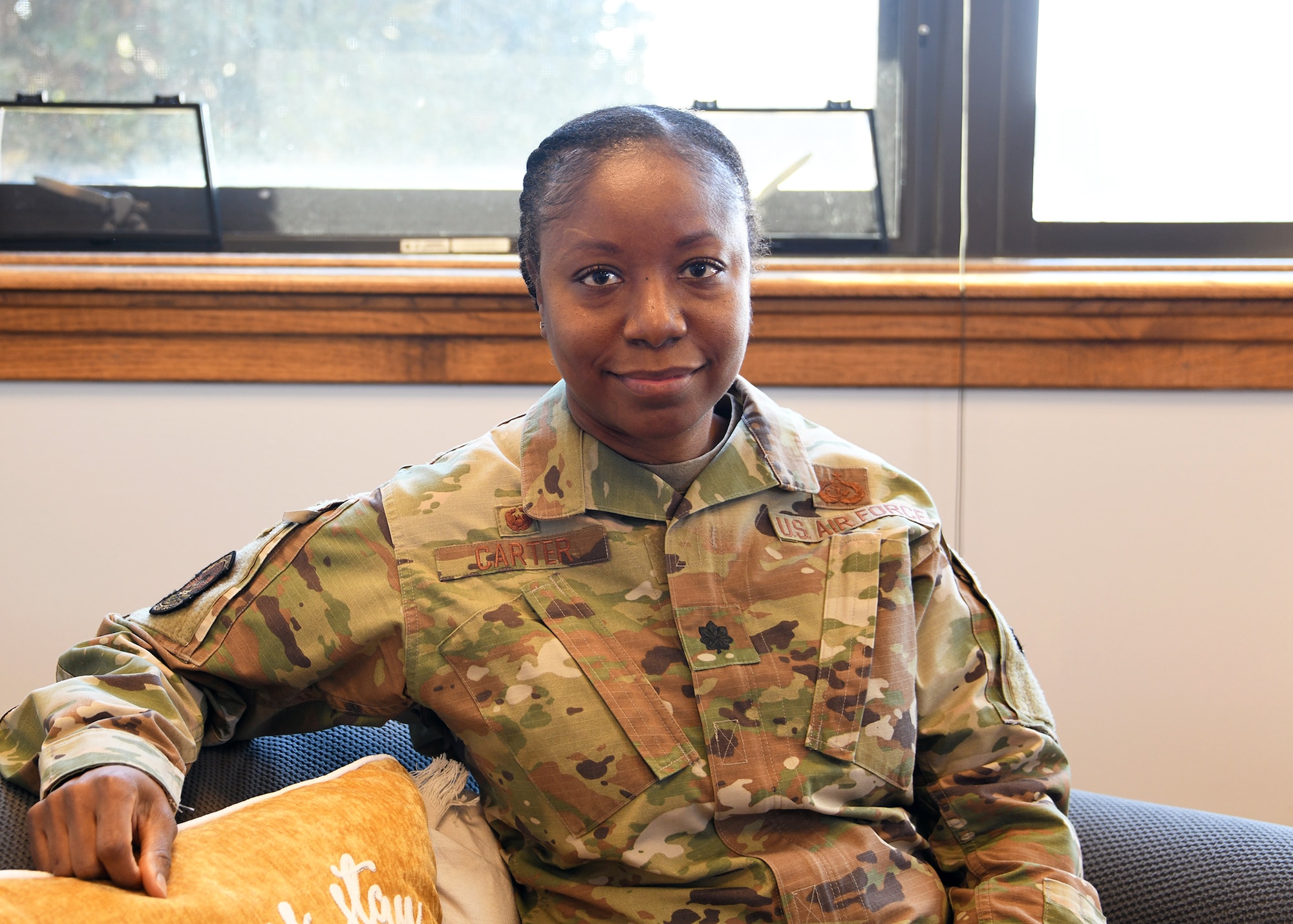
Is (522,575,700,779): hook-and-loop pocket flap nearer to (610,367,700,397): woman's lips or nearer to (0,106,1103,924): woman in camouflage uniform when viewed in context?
(0,106,1103,924): woman in camouflage uniform

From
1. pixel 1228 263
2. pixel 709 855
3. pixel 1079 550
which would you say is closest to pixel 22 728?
pixel 709 855

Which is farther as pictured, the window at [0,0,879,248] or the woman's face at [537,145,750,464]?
the window at [0,0,879,248]

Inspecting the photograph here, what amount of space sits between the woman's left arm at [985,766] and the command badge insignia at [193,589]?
0.57 m

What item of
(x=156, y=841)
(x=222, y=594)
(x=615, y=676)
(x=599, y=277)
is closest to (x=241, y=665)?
(x=222, y=594)

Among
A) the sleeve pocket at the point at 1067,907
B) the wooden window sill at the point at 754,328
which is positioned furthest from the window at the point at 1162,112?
the sleeve pocket at the point at 1067,907

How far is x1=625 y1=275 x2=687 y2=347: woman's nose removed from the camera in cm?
85

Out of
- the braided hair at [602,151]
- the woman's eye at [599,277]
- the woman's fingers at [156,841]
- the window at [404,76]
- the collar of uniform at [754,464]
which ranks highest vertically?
the window at [404,76]

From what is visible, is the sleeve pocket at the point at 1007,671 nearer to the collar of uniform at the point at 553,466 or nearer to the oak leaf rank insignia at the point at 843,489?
the oak leaf rank insignia at the point at 843,489

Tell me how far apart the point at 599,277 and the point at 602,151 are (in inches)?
3.9

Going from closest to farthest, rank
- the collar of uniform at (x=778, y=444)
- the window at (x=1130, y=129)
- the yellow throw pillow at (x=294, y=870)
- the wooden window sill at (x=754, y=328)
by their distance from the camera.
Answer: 1. the yellow throw pillow at (x=294, y=870)
2. the collar of uniform at (x=778, y=444)
3. the wooden window sill at (x=754, y=328)
4. the window at (x=1130, y=129)

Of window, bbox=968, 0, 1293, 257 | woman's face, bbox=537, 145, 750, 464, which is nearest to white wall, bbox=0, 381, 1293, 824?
window, bbox=968, 0, 1293, 257

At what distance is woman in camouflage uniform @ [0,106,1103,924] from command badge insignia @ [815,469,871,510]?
19mm

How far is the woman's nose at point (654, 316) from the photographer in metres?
0.85

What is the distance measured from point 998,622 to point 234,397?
1.02 metres
